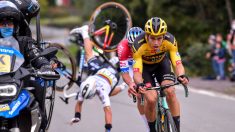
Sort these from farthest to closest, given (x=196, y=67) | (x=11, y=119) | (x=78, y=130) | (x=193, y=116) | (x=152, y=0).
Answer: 1. (x=152, y=0)
2. (x=196, y=67)
3. (x=193, y=116)
4. (x=78, y=130)
5. (x=11, y=119)

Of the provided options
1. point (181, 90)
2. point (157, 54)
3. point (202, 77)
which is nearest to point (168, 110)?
point (157, 54)

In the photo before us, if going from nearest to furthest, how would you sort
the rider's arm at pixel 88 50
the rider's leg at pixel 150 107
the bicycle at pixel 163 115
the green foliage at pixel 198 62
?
the bicycle at pixel 163 115 < the rider's leg at pixel 150 107 < the rider's arm at pixel 88 50 < the green foliage at pixel 198 62

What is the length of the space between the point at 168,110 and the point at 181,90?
9.66m

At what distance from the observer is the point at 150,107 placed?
28.0 ft

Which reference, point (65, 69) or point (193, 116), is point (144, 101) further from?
point (193, 116)

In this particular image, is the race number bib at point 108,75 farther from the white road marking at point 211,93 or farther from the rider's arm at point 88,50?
the white road marking at point 211,93

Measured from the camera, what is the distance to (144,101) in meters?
8.64

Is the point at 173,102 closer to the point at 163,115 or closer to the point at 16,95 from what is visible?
the point at 163,115

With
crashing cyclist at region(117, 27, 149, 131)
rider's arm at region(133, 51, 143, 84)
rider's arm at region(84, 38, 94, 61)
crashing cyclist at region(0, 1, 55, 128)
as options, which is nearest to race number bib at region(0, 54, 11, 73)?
crashing cyclist at region(0, 1, 55, 128)

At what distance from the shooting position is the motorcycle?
6363mm

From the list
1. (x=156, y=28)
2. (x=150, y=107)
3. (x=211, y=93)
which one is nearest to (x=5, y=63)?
(x=156, y=28)

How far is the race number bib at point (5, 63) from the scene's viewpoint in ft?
21.5

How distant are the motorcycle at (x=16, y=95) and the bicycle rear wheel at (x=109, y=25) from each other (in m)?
5.20

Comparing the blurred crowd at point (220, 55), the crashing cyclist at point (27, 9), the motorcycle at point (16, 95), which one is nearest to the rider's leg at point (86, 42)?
the crashing cyclist at point (27, 9)
